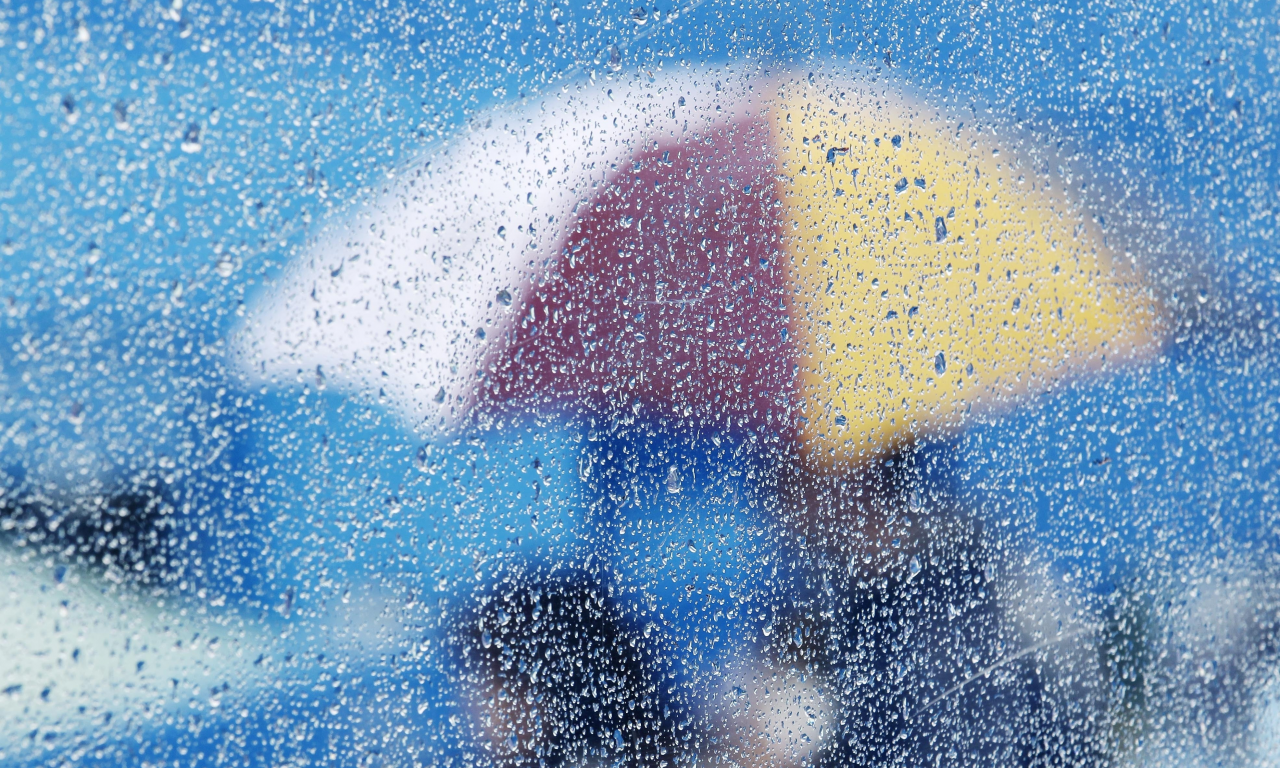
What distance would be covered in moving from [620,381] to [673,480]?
0.09 meters

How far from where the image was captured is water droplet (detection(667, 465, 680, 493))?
0.63m

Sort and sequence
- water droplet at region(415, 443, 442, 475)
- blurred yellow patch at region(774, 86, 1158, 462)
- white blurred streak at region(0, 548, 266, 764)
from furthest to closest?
blurred yellow patch at region(774, 86, 1158, 462), water droplet at region(415, 443, 442, 475), white blurred streak at region(0, 548, 266, 764)

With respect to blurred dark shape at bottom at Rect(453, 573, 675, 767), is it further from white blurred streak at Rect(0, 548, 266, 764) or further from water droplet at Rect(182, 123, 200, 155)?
water droplet at Rect(182, 123, 200, 155)

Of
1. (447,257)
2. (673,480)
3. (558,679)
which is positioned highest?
(447,257)

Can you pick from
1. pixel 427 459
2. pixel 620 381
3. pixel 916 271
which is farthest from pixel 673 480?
pixel 916 271

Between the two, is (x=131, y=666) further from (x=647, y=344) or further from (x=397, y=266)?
(x=647, y=344)

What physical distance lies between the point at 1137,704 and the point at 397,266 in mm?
883

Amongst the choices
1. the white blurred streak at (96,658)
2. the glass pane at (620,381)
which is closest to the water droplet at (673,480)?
the glass pane at (620,381)

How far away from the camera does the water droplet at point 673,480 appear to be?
0.63 m

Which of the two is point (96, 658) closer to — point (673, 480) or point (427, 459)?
point (427, 459)

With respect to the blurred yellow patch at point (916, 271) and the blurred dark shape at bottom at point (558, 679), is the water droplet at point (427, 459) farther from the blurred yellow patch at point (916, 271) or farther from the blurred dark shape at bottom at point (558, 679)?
the blurred yellow patch at point (916, 271)

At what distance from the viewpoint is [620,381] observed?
0.61 m

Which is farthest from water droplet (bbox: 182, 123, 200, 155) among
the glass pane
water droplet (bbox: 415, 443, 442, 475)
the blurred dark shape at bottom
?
the blurred dark shape at bottom

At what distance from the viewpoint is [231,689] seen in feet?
1.58
